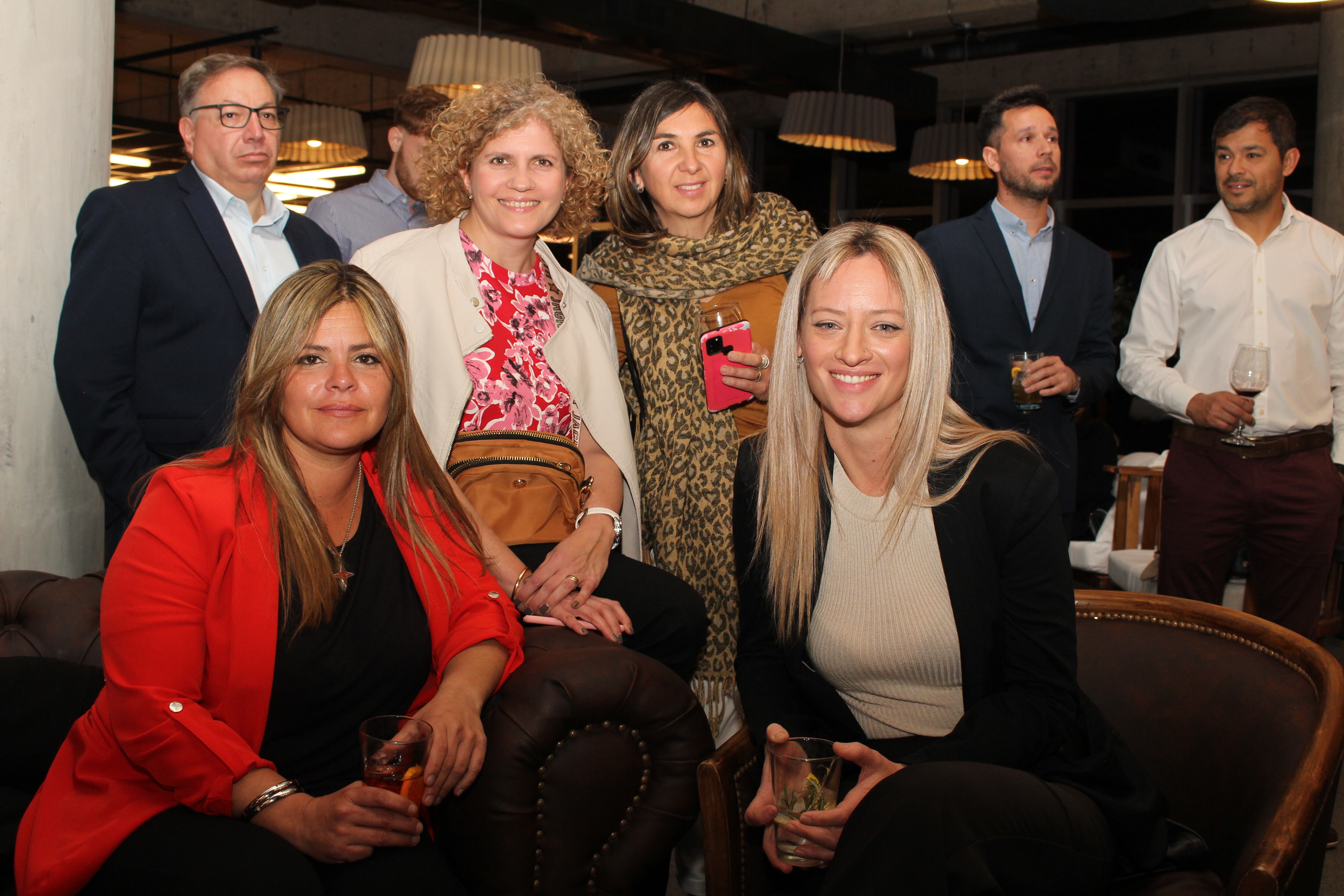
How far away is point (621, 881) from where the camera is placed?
1.76m

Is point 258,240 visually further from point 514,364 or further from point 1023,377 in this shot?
point 1023,377

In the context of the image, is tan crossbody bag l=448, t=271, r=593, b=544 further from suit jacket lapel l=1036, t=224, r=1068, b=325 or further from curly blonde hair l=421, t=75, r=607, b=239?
suit jacket lapel l=1036, t=224, r=1068, b=325

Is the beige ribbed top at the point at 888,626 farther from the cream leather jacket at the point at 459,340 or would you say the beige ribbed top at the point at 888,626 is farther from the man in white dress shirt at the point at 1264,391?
the man in white dress shirt at the point at 1264,391

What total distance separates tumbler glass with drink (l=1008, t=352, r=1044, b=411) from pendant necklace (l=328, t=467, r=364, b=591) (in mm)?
1760

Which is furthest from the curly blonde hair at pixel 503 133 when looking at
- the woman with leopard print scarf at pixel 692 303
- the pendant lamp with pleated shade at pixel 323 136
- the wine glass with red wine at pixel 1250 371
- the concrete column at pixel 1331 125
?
the pendant lamp with pleated shade at pixel 323 136

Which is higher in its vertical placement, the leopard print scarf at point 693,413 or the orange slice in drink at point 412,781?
the leopard print scarf at point 693,413

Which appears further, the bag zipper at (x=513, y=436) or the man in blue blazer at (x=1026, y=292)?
the man in blue blazer at (x=1026, y=292)

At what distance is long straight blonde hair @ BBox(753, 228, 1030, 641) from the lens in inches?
69.7

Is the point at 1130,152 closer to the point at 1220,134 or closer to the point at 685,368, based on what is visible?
the point at 1220,134

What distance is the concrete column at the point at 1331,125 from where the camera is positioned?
572 cm

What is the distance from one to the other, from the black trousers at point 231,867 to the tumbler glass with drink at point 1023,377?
6.47 feet

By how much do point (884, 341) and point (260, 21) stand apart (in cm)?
859

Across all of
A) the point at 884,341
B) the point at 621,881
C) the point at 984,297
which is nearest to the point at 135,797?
the point at 621,881

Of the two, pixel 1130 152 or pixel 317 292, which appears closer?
pixel 317 292
